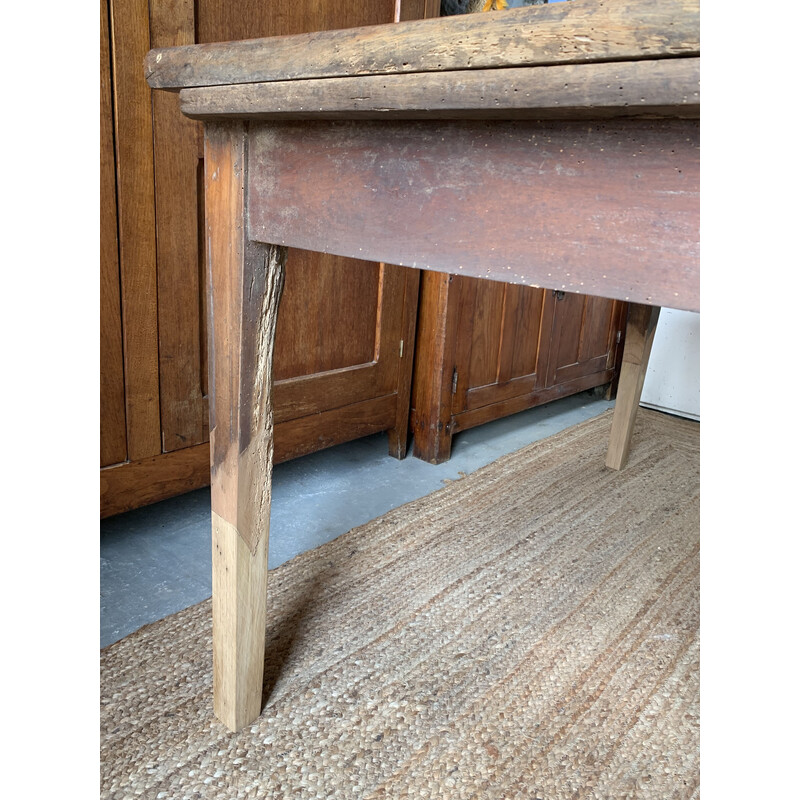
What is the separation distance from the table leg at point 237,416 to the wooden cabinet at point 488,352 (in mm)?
1053

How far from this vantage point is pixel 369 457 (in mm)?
1905

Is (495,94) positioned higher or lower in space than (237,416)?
higher

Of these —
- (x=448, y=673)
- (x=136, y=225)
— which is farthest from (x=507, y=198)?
(x=136, y=225)

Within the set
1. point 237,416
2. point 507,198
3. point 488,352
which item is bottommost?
point 488,352

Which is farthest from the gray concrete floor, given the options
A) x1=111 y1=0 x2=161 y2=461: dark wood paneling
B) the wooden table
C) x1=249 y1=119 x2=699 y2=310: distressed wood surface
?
x1=249 y1=119 x2=699 y2=310: distressed wood surface

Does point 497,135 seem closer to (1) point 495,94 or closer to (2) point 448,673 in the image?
(1) point 495,94

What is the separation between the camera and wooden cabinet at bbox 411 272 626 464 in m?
1.84

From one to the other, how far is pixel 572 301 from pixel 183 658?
169cm

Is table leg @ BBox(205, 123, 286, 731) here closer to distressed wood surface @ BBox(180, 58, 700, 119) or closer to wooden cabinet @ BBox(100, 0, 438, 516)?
distressed wood surface @ BBox(180, 58, 700, 119)

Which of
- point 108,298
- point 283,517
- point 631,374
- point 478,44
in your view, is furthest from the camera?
point 631,374

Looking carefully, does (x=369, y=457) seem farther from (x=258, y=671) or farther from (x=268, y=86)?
(x=268, y=86)

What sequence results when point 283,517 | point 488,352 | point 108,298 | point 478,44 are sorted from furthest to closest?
point 488,352 < point 283,517 < point 108,298 < point 478,44

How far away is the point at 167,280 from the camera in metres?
1.26

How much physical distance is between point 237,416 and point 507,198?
1.30 feet
